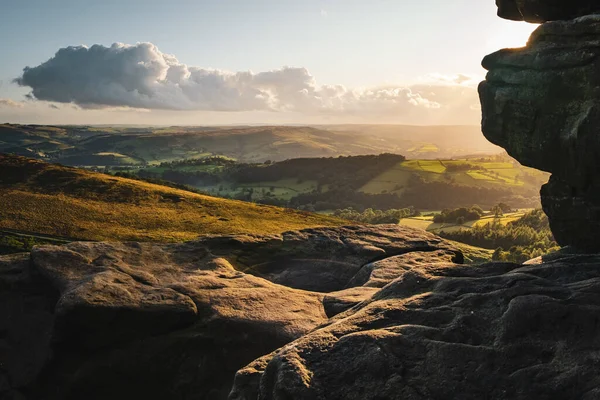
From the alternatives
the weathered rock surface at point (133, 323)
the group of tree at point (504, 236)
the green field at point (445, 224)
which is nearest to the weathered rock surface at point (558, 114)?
the weathered rock surface at point (133, 323)

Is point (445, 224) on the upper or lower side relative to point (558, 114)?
lower

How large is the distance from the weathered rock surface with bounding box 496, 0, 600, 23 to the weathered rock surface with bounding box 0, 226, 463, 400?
1755 centimetres

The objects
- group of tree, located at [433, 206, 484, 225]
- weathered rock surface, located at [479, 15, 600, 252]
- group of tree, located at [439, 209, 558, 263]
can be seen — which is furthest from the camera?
group of tree, located at [433, 206, 484, 225]

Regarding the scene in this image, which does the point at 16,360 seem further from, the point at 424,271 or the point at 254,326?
the point at 424,271

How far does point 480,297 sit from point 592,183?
1306cm

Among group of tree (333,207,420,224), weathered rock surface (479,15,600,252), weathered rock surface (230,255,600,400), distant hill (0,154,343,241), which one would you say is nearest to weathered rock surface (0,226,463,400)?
weathered rock surface (230,255,600,400)

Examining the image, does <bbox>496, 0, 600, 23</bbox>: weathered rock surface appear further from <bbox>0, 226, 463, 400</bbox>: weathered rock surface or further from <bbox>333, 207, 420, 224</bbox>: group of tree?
<bbox>333, 207, 420, 224</bbox>: group of tree

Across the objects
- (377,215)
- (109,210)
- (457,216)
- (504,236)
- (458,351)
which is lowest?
(377,215)

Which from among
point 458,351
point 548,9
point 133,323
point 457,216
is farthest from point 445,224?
point 458,351

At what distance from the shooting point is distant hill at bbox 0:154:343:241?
249ft

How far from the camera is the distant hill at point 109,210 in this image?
75812mm

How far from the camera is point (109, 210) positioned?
89812 mm

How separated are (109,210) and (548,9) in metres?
81.8

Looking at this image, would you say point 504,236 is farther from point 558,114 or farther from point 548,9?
point 558,114
